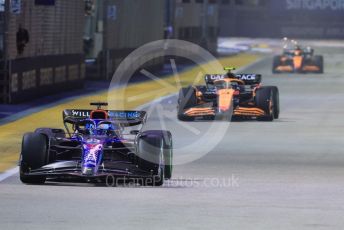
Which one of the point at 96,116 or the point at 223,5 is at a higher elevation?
the point at 96,116

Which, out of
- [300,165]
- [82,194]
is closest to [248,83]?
[300,165]

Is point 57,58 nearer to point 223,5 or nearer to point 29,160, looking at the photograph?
point 29,160

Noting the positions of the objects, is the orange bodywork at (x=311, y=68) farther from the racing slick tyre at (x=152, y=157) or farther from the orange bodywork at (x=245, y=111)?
the racing slick tyre at (x=152, y=157)

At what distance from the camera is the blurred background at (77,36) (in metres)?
35.2

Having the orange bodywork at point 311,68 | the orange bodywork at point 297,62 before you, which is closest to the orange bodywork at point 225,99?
the orange bodywork at point 297,62

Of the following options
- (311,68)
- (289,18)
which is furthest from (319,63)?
(289,18)

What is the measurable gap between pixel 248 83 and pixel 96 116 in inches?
503

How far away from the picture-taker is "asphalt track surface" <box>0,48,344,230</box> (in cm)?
1343

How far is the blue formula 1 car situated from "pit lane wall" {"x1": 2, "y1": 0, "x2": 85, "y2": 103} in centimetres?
1689

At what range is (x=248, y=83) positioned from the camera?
30.3m

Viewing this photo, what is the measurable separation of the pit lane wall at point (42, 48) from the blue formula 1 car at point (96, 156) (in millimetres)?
16888

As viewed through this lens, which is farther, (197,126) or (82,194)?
(197,126)

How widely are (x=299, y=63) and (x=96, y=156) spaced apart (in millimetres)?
43184

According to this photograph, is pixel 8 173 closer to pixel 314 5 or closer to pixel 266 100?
pixel 266 100
